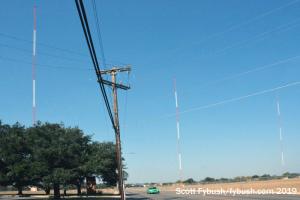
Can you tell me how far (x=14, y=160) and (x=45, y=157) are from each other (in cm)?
269

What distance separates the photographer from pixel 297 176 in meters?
52.3

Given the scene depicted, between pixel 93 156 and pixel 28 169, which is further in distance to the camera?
pixel 93 156

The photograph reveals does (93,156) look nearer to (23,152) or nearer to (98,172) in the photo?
(98,172)

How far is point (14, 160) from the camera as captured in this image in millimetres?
26078

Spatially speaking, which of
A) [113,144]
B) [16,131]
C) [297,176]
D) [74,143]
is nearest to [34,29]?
[16,131]

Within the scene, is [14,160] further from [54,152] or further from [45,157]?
[54,152]

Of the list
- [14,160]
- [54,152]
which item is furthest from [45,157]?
[14,160]

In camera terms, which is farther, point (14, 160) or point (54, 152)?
point (54, 152)

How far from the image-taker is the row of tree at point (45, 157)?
25891 mm

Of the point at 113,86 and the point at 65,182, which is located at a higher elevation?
the point at 113,86

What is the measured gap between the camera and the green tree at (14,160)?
2548 cm

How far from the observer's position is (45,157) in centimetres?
2688

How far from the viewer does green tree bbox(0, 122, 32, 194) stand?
2548 cm

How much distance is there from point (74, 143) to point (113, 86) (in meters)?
8.70
